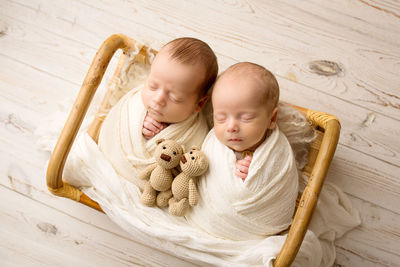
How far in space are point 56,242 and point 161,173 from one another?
59cm

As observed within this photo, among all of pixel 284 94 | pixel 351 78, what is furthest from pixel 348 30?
pixel 284 94

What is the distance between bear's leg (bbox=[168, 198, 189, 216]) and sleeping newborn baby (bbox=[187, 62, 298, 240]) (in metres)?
0.04

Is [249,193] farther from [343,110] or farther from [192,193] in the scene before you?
[343,110]

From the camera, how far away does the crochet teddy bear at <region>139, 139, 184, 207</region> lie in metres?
0.89

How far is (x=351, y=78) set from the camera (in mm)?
1337

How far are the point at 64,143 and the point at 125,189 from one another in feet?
0.69

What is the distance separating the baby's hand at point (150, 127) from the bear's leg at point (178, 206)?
0.63 feet

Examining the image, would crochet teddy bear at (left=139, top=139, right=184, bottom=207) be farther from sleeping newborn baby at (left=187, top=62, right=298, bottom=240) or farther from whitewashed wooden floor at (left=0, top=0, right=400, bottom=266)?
whitewashed wooden floor at (left=0, top=0, right=400, bottom=266)

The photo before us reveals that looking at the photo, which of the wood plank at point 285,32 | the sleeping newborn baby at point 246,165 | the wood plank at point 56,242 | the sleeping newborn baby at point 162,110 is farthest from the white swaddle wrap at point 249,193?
the wood plank at point 285,32

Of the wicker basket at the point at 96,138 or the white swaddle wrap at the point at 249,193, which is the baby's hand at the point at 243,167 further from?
the wicker basket at the point at 96,138

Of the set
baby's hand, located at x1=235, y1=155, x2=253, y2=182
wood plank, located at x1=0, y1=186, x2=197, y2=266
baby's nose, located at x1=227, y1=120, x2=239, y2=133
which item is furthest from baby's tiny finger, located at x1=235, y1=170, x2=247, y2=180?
wood plank, located at x1=0, y1=186, x2=197, y2=266

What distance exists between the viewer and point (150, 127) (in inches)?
38.9

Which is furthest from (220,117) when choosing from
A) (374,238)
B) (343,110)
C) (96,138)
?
(374,238)

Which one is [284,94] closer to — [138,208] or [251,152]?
[251,152]
